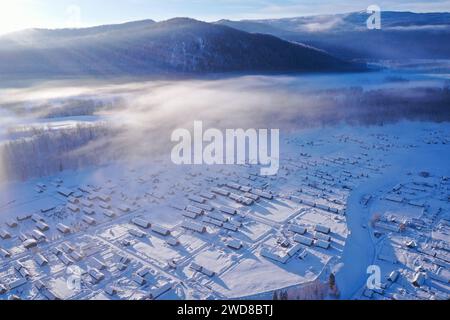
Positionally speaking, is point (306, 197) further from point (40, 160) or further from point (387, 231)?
point (40, 160)

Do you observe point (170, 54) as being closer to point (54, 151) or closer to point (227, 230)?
point (54, 151)

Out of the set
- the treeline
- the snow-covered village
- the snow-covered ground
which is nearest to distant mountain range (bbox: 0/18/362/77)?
the snow-covered village

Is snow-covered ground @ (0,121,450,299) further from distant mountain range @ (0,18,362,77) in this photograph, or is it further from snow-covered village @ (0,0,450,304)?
distant mountain range @ (0,18,362,77)

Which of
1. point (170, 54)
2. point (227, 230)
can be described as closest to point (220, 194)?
point (227, 230)

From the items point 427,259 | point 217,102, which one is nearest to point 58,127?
point 217,102

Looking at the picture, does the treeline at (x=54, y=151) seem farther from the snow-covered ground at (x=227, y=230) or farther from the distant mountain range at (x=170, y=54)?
the distant mountain range at (x=170, y=54)

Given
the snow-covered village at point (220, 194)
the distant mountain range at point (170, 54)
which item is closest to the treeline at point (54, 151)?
the snow-covered village at point (220, 194)
